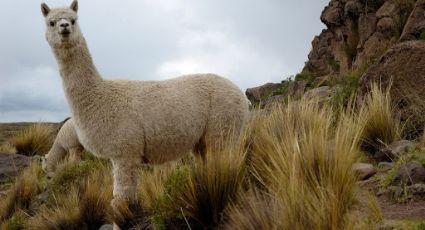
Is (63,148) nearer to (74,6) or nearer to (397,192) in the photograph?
(74,6)

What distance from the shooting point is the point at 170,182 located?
191 inches

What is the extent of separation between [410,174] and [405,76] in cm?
363

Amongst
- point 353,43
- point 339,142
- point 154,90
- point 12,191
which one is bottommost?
point 12,191

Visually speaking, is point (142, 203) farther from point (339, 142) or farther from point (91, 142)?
point (339, 142)

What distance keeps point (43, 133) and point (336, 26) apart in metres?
10.7

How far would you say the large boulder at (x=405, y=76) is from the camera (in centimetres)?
760

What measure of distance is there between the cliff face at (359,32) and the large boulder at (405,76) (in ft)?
17.4

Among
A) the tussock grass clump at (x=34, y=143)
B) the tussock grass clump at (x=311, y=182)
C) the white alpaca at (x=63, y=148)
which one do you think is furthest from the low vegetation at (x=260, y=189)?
the tussock grass clump at (x=34, y=143)

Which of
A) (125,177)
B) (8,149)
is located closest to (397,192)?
(125,177)

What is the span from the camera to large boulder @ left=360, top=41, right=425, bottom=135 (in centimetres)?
760

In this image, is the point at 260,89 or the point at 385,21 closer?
the point at 385,21

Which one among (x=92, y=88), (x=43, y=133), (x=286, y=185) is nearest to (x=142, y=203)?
(x=92, y=88)

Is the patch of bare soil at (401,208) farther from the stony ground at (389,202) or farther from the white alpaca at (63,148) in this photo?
the white alpaca at (63,148)

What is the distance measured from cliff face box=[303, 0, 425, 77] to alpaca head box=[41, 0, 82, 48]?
32.2 ft
